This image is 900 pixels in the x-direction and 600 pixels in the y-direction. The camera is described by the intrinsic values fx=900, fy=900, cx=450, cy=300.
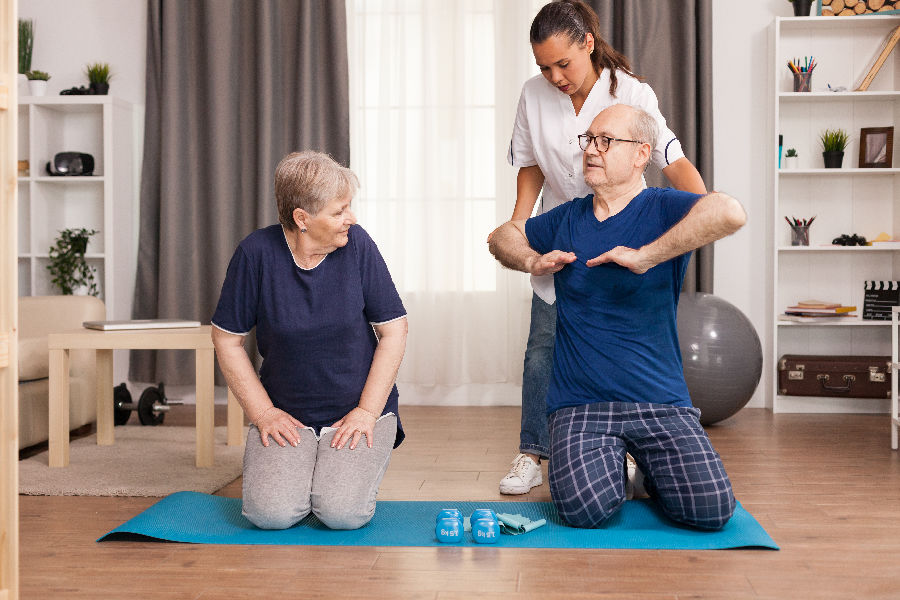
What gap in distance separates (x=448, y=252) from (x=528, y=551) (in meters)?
2.60

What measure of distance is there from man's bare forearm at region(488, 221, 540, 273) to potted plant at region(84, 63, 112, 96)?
286cm

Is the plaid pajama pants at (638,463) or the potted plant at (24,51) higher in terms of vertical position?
the potted plant at (24,51)

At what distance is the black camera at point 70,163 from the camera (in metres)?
4.49

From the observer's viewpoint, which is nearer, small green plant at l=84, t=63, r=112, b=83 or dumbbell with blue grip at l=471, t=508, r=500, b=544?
Answer: dumbbell with blue grip at l=471, t=508, r=500, b=544

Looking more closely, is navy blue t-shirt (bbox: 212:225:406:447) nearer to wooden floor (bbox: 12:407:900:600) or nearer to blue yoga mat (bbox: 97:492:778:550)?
blue yoga mat (bbox: 97:492:778:550)

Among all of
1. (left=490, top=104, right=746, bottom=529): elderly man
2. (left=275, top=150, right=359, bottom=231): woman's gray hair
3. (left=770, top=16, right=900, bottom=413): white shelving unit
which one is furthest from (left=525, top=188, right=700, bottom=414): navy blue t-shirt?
(left=770, top=16, right=900, bottom=413): white shelving unit

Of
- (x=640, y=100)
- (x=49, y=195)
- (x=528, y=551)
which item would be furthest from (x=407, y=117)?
(x=528, y=551)

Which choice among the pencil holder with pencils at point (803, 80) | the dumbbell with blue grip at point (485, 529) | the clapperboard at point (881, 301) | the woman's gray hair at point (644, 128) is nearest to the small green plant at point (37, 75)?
the woman's gray hair at point (644, 128)

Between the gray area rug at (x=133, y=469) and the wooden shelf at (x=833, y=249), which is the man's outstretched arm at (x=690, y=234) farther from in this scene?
the wooden shelf at (x=833, y=249)

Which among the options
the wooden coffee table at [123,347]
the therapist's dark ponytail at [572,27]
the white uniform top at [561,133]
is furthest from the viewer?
the wooden coffee table at [123,347]

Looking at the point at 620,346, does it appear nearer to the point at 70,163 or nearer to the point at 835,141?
the point at 835,141

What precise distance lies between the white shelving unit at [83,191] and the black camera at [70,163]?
0.15 feet

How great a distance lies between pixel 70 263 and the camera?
4.45m

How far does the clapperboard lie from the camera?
4.18 m
